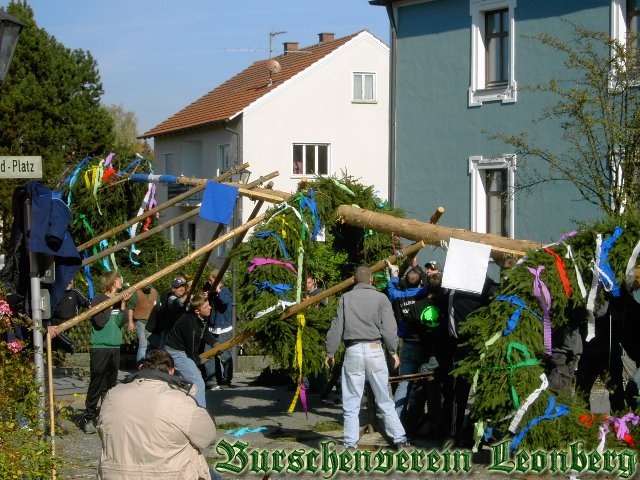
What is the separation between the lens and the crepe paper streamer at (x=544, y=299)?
9.10 m

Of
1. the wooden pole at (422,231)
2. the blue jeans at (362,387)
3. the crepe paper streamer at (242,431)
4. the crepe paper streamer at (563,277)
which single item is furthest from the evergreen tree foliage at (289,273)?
the crepe paper streamer at (563,277)

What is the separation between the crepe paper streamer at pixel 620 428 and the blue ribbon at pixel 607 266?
3.46 ft

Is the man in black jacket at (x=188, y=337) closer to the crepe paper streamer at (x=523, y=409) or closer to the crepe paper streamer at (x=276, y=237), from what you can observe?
the crepe paper streamer at (x=276, y=237)

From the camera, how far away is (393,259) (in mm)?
12102

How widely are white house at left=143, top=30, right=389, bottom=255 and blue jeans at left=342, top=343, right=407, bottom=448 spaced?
92.1 feet

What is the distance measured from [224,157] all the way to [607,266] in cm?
3149

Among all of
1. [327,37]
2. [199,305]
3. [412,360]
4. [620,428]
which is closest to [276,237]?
[199,305]

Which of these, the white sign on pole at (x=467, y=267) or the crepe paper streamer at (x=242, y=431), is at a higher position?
the white sign on pole at (x=467, y=267)

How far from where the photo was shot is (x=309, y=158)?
40219mm

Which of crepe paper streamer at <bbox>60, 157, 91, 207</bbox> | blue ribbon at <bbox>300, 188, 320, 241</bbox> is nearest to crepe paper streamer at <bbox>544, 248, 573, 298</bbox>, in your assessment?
blue ribbon at <bbox>300, 188, 320, 241</bbox>

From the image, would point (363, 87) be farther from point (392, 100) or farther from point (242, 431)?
point (242, 431)

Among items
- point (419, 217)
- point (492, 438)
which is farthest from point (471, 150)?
point (492, 438)

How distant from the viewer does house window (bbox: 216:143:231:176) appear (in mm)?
39562

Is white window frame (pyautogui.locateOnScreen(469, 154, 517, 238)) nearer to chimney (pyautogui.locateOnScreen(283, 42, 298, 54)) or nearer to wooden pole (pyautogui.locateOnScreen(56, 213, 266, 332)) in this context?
wooden pole (pyautogui.locateOnScreen(56, 213, 266, 332))
